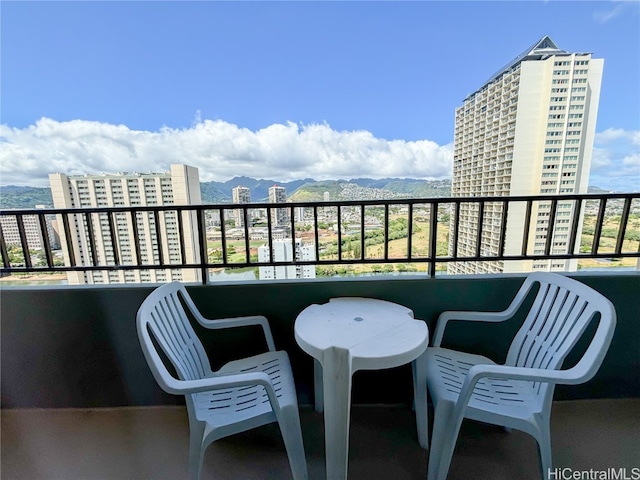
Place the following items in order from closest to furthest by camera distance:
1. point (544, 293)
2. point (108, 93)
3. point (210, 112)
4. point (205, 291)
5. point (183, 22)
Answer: point (544, 293)
point (205, 291)
point (183, 22)
point (108, 93)
point (210, 112)

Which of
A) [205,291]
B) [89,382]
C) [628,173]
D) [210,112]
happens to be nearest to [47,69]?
[210,112]

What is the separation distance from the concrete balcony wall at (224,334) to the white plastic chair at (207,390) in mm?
346

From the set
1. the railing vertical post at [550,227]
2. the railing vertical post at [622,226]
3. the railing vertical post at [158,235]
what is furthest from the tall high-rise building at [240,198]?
the railing vertical post at [622,226]

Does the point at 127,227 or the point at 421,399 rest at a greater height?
the point at 127,227

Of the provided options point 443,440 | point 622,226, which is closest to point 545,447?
point 443,440

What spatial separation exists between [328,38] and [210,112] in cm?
173

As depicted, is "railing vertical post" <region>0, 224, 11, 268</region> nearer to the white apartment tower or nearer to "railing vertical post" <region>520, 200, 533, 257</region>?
the white apartment tower

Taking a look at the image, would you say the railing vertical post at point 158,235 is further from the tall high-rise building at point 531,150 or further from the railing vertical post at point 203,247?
the tall high-rise building at point 531,150

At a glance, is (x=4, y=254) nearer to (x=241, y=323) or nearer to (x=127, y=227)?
(x=127, y=227)

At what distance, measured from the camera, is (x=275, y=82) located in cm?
336

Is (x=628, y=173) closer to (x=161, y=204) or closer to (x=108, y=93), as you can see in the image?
(x=161, y=204)

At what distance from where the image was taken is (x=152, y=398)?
165 centimetres

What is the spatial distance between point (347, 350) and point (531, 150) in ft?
7.06

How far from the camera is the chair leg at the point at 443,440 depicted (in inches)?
39.7
